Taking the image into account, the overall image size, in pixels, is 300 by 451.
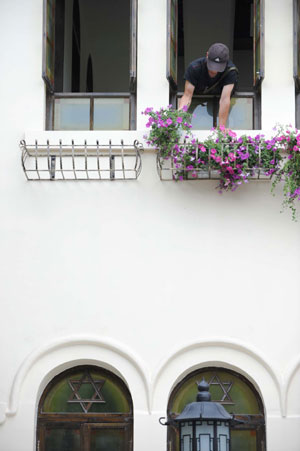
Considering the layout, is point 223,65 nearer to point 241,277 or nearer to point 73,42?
point 241,277

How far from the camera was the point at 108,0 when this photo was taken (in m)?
14.1

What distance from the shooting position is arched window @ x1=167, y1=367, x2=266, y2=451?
28.6 ft

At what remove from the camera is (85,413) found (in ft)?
29.0

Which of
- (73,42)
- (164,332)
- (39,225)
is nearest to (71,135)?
(39,225)

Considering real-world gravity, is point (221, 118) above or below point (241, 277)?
above

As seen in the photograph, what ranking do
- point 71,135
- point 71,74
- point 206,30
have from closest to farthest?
1. point 71,135
2. point 71,74
3. point 206,30

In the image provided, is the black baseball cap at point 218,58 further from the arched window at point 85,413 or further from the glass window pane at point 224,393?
the arched window at point 85,413

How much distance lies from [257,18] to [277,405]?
3.84 meters

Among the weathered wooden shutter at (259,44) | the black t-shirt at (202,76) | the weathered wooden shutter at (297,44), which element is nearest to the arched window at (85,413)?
the black t-shirt at (202,76)

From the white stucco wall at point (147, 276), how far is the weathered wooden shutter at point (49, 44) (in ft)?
0.50

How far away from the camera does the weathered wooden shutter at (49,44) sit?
9195 mm

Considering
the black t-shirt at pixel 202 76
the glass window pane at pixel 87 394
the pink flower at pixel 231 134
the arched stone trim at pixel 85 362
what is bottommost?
the glass window pane at pixel 87 394

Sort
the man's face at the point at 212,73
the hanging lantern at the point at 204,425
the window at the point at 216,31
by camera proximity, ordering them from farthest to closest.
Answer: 1. the window at the point at 216,31
2. the man's face at the point at 212,73
3. the hanging lantern at the point at 204,425

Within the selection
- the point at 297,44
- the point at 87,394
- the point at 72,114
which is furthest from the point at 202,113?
the point at 87,394
